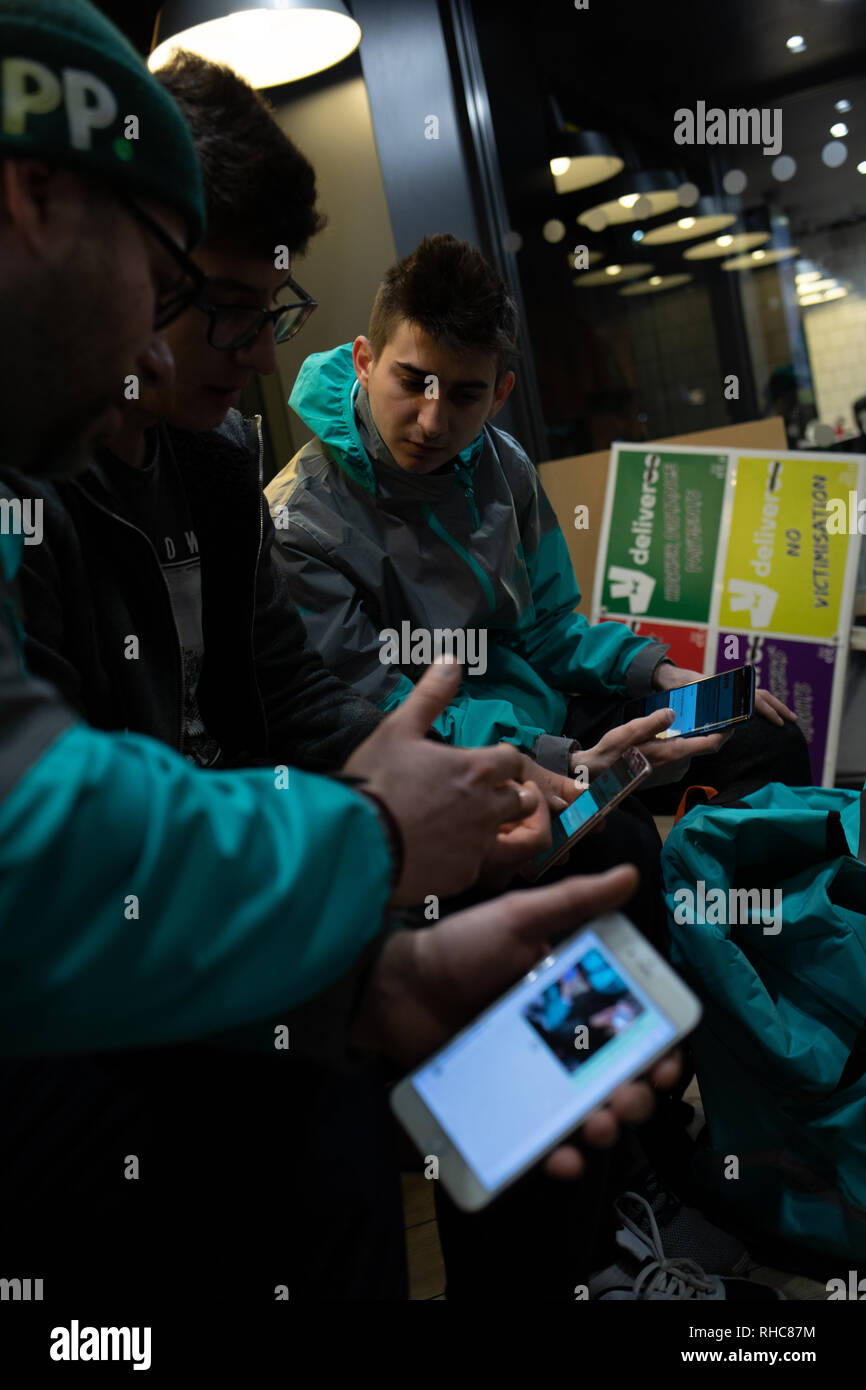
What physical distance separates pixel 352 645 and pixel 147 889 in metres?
1.03

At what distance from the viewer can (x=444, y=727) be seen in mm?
1559

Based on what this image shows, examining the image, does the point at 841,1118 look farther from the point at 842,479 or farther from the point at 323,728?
the point at 842,479

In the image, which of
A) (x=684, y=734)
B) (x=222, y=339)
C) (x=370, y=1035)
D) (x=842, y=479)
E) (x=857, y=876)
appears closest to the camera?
(x=370, y=1035)

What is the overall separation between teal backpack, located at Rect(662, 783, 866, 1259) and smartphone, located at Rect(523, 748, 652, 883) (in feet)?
A: 0.77

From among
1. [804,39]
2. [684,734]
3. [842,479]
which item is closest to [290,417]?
[842,479]

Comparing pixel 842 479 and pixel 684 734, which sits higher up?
pixel 842 479

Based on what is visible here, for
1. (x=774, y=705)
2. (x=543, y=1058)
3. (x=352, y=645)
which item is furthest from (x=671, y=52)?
(x=543, y=1058)

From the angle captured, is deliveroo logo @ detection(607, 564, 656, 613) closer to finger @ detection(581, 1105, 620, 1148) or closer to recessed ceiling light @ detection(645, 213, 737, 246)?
recessed ceiling light @ detection(645, 213, 737, 246)

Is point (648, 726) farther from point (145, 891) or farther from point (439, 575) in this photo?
point (145, 891)

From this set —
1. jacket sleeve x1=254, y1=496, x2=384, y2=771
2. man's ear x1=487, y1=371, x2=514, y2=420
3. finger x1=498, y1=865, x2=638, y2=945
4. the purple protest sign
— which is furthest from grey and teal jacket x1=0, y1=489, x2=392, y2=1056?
the purple protest sign

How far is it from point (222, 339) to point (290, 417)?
210cm

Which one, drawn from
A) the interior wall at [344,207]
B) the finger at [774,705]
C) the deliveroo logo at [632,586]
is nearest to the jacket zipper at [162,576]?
the finger at [774,705]

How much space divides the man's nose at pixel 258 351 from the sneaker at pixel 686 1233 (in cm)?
109

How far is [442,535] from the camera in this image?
172 centimetres
